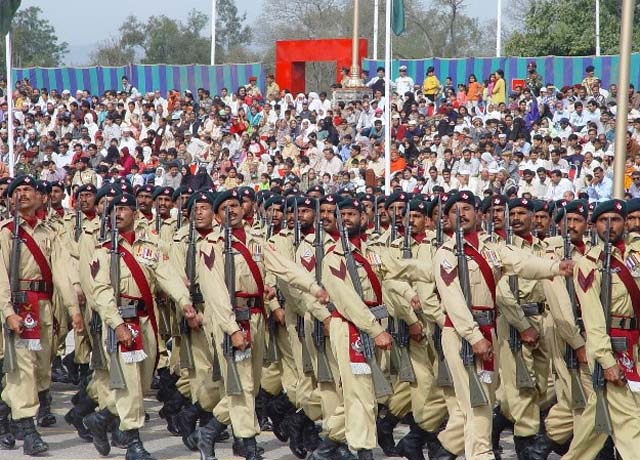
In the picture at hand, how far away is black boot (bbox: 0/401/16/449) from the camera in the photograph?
35.7ft

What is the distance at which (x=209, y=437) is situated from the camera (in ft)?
33.3

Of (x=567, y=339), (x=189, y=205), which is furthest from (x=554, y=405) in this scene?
(x=189, y=205)

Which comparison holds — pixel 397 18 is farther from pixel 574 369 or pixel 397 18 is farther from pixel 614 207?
pixel 614 207

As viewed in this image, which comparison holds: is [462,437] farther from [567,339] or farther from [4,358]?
[4,358]

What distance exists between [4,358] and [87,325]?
1.30 metres

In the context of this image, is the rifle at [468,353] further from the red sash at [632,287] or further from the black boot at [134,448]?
the black boot at [134,448]

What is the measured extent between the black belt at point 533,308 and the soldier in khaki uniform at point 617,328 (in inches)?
66.3

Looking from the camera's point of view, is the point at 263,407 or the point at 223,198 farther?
the point at 263,407

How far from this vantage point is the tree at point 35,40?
65125 mm

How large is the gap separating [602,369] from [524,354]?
1.68 m

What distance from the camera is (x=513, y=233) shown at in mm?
11062

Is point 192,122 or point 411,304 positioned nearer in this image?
point 411,304

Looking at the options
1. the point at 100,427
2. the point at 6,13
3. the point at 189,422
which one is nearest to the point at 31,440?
the point at 100,427

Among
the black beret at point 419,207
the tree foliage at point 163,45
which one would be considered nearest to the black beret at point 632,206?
the black beret at point 419,207
